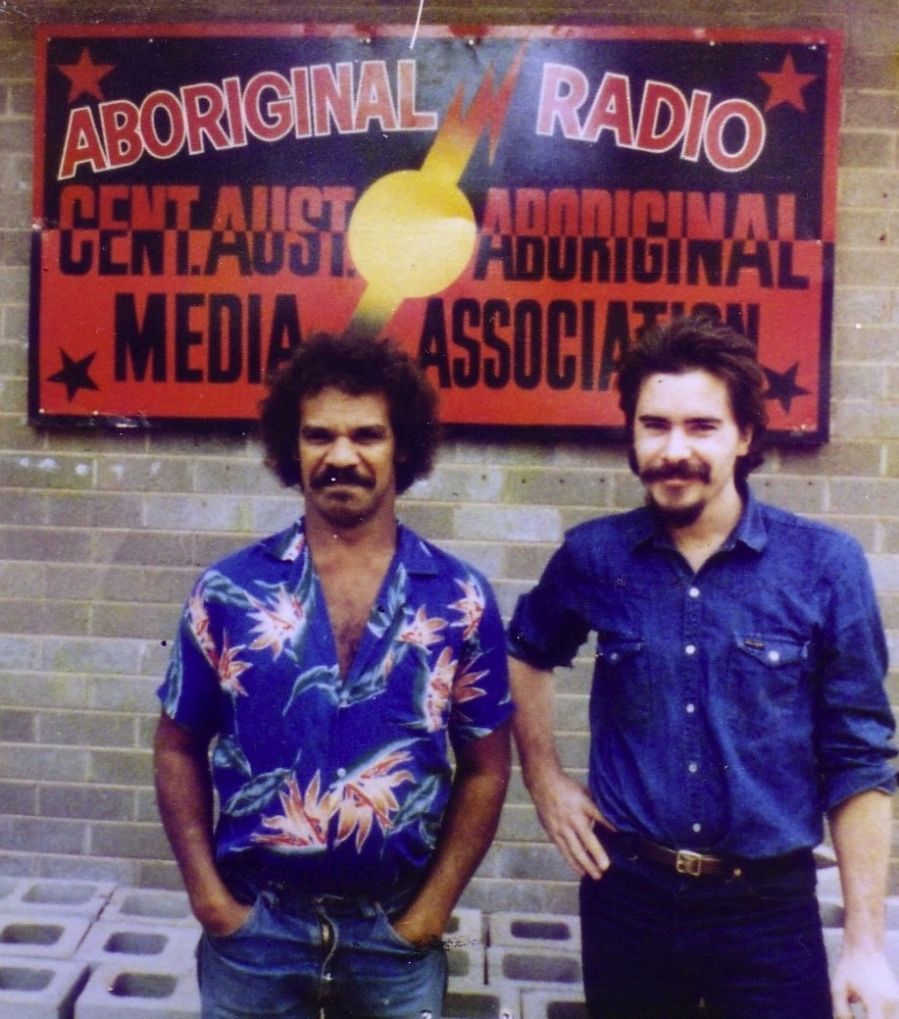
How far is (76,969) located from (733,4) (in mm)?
3591

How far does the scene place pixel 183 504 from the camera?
356 cm

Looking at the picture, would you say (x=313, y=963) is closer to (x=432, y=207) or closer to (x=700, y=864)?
(x=700, y=864)

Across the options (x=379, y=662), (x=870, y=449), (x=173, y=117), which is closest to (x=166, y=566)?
(x=173, y=117)

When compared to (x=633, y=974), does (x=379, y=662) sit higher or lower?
higher

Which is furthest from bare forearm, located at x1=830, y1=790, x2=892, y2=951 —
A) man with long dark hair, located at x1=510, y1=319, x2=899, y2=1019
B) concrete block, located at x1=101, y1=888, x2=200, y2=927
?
concrete block, located at x1=101, y1=888, x2=200, y2=927

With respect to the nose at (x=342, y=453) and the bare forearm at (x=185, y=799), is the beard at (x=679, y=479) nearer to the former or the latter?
the nose at (x=342, y=453)

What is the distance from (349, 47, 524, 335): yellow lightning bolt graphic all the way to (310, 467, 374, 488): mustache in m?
1.43

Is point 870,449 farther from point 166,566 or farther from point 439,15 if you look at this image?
point 166,566

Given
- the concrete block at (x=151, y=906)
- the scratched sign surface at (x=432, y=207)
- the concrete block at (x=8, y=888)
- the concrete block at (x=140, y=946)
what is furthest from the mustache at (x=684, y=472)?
the concrete block at (x=8, y=888)

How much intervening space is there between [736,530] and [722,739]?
1.39ft

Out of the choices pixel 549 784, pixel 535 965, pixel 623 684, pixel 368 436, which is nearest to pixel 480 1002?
pixel 535 965

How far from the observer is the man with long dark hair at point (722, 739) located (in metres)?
2.01

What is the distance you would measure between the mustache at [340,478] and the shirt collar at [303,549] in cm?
13

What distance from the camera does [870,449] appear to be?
3.45 metres
